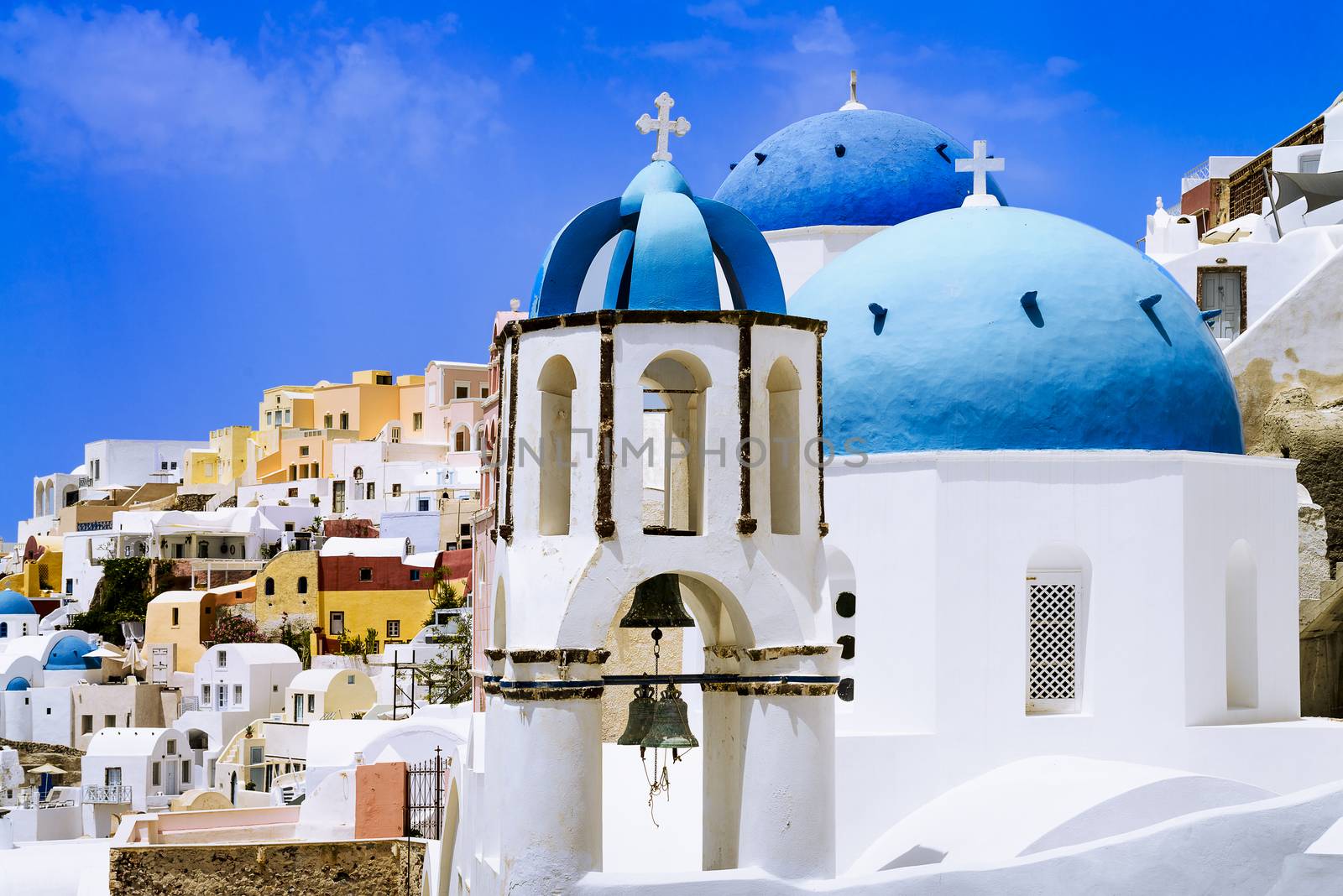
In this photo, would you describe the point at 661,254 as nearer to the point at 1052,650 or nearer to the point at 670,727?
the point at 670,727

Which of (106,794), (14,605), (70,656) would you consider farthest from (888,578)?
(14,605)

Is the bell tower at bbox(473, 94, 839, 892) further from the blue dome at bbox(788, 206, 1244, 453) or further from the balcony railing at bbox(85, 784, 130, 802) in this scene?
the balcony railing at bbox(85, 784, 130, 802)

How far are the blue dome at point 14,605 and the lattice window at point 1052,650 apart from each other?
47.7 m

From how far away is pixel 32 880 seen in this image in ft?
68.6

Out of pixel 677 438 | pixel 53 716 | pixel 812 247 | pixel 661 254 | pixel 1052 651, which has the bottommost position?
pixel 53 716

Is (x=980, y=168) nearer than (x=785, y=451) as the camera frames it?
No

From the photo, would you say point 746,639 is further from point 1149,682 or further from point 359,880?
point 359,880

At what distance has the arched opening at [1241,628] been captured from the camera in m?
12.1

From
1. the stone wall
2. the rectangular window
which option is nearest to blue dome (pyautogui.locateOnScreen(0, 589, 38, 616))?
the stone wall

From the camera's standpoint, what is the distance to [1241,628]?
12.3 meters

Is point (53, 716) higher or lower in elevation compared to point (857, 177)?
lower

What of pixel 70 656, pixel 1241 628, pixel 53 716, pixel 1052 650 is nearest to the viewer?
pixel 1052 650

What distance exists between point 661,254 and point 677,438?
4.93ft

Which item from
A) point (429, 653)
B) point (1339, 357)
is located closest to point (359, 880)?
point (1339, 357)
